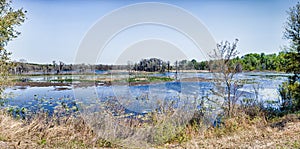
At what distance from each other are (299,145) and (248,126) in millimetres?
2247

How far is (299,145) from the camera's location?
185 inches

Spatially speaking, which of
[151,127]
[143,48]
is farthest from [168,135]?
[143,48]

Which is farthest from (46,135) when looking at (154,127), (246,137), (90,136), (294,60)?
(294,60)

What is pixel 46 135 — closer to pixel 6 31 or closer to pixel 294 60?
pixel 6 31

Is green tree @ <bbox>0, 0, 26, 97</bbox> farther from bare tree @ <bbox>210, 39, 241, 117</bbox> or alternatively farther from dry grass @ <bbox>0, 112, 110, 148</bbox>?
bare tree @ <bbox>210, 39, 241, 117</bbox>

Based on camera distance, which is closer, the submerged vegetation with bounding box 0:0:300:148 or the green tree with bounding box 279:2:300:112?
the submerged vegetation with bounding box 0:0:300:148

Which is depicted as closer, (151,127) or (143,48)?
(151,127)

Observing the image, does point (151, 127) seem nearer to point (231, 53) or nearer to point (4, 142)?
point (4, 142)

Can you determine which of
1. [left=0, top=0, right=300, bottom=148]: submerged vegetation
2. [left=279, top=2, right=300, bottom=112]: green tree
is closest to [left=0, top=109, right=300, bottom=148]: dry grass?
[left=0, top=0, right=300, bottom=148]: submerged vegetation

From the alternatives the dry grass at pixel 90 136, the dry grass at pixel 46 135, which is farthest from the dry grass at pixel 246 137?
the dry grass at pixel 46 135

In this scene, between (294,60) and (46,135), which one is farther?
(294,60)

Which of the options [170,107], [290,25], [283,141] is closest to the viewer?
[283,141]

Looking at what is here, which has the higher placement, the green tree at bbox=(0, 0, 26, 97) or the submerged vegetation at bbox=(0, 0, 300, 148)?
the green tree at bbox=(0, 0, 26, 97)

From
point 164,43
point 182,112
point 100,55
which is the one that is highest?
point 164,43
